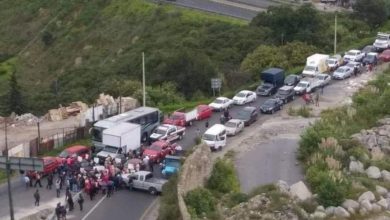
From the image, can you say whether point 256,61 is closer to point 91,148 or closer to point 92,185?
point 91,148

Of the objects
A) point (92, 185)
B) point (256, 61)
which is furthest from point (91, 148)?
point (256, 61)

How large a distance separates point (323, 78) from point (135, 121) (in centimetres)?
1482

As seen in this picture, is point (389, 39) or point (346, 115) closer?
point (346, 115)

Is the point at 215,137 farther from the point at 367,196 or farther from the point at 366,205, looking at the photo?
the point at 366,205

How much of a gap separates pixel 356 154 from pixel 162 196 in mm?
8808

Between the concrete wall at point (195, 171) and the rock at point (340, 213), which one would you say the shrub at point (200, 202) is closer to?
the concrete wall at point (195, 171)

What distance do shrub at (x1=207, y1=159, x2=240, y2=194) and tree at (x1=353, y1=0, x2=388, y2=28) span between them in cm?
4417

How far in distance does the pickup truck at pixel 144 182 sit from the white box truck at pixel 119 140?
9.71ft

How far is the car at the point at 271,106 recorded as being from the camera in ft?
158

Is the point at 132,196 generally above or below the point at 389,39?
below

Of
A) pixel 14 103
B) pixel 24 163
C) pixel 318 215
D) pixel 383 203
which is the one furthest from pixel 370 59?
pixel 24 163

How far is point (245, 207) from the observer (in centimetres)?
3155

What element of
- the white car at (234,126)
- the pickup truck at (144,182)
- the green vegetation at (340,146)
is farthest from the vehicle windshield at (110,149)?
the green vegetation at (340,146)

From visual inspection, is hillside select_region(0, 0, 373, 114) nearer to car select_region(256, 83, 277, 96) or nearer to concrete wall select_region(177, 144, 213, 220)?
car select_region(256, 83, 277, 96)
